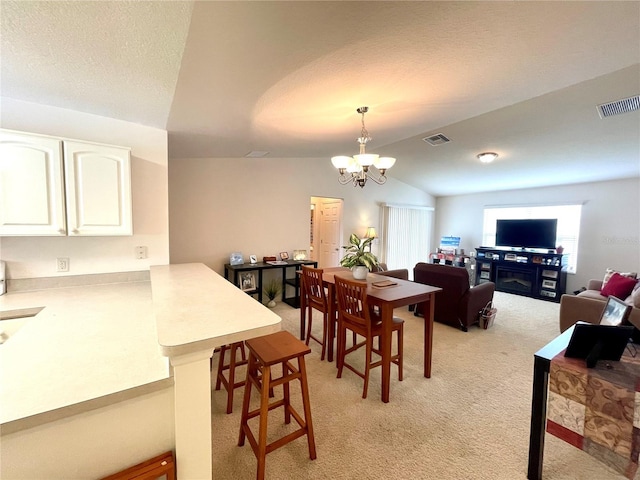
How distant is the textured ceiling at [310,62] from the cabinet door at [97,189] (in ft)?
1.13

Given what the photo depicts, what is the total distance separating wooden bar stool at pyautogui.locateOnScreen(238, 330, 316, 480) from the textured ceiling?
162cm

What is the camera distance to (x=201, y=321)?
107cm

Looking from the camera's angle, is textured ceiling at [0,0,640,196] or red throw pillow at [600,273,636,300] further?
red throw pillow at [600,273,636,300]

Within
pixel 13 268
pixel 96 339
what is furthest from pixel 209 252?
pixel 96 339

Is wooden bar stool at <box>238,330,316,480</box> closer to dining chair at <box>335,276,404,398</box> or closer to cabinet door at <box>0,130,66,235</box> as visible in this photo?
dining chair at <box>335,276,404,398</box>

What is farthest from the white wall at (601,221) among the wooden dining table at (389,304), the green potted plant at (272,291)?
the green potted plant at (272,291)

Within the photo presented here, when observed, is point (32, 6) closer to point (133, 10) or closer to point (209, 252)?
point (133, 10)

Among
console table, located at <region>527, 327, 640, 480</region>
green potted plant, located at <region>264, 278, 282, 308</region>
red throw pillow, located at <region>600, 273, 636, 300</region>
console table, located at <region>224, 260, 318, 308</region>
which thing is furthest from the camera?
green potted plant, located at <region>264, 278, 282, 308</region>

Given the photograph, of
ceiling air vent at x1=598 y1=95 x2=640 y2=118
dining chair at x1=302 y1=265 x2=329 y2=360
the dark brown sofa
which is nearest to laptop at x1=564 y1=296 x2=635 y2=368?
dining chair at x1=302 y1=265 x2=329 y2=360

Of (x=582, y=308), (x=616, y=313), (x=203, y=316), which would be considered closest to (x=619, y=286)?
(x=582, y=308)

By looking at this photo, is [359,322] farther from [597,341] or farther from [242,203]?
[242,203]

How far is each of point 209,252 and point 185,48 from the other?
3394mm

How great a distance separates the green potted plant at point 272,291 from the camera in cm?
462

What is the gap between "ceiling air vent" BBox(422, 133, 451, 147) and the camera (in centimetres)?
395
